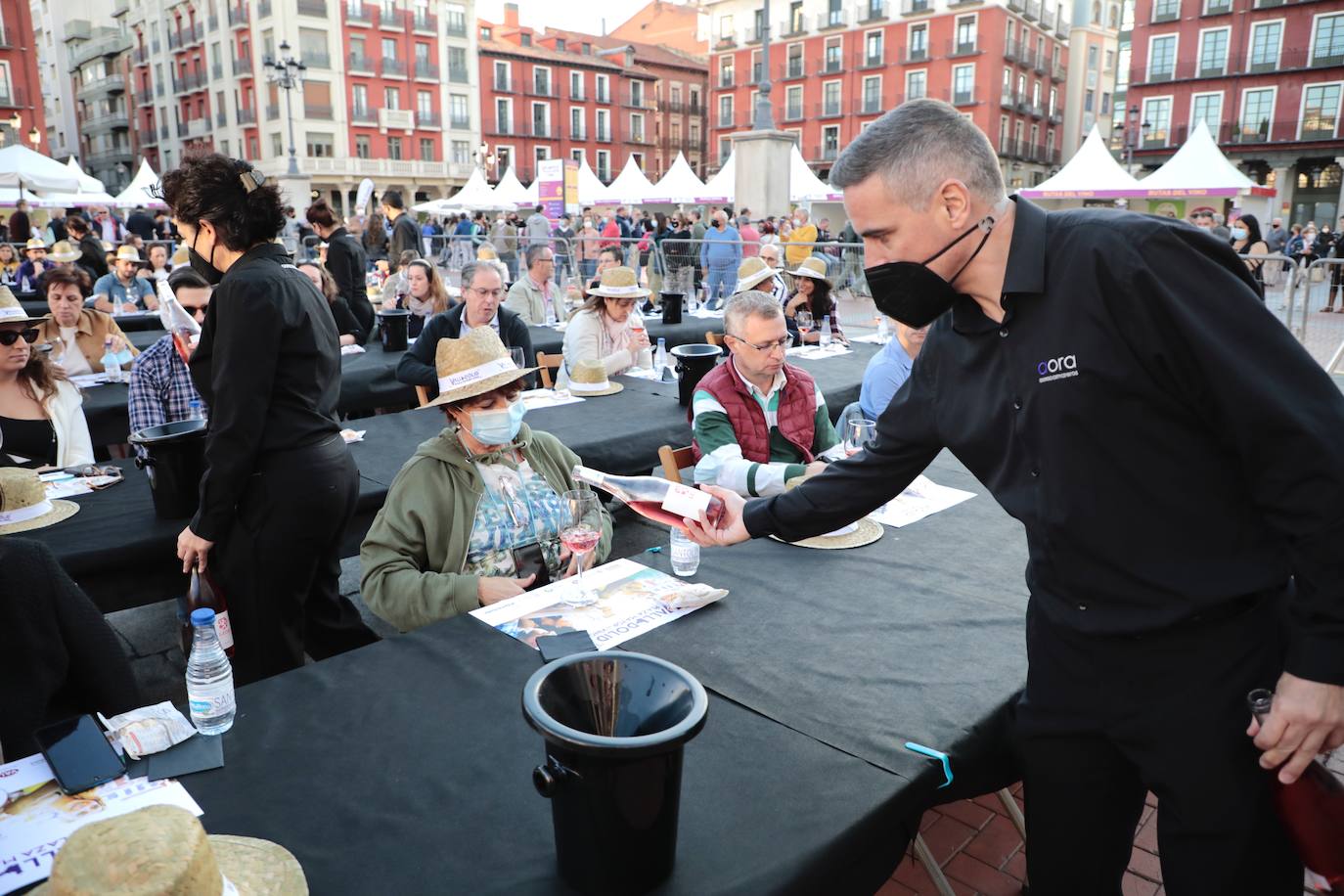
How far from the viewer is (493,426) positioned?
2680mm

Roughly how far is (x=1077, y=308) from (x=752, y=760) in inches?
37.4

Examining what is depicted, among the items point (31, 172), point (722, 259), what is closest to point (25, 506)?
point (722, 259)

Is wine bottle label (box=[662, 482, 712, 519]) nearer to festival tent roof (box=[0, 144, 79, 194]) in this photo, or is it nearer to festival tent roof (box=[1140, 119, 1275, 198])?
festival tent roof (box=[0, 144, 79, 194])

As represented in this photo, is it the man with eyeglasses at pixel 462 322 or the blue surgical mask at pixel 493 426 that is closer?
the blue surgical mask at pixel 493 426

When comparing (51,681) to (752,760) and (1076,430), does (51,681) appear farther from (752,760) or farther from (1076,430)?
(1076,430)

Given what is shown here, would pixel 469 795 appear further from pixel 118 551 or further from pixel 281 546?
pixel 118 551

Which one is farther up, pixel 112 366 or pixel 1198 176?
pixel 1198 176

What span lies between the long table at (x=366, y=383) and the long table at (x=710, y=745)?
376cm

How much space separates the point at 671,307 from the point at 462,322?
3.00 meters

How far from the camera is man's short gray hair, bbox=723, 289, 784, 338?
3.41m

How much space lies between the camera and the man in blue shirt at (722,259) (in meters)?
12.9

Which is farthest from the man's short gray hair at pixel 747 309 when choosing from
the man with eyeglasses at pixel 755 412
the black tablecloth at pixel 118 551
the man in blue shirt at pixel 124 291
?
the man in blue shirt at pixel 124 291

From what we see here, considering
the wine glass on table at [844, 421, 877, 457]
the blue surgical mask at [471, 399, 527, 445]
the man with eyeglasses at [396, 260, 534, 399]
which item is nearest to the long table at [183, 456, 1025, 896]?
the blue surgical mask at [471, 399, 527, 445]

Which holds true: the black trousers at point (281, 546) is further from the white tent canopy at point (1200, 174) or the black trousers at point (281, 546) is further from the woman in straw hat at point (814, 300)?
the white tent canopy at point (1200, 174)
